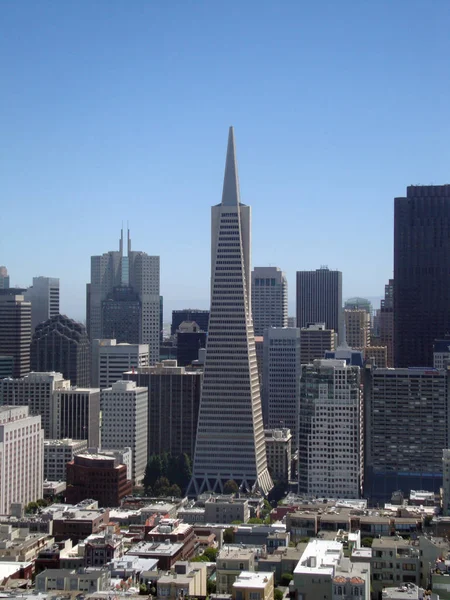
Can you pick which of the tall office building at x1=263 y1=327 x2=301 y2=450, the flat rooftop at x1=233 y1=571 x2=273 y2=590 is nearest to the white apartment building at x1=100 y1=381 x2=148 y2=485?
the tall office building at x1=263 y1=327 x2=301 y2=450

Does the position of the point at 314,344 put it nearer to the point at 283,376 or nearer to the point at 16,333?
the point at 283,376

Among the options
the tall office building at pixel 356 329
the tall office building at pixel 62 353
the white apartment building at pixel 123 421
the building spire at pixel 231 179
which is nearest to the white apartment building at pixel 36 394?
the white apartment building at pixel 123 421

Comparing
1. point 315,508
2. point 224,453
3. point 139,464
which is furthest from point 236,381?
point 315,508

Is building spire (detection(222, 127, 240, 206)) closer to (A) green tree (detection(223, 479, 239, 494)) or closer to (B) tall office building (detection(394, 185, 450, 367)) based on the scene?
(A) green tree (detection(223, 479, 239, 494))

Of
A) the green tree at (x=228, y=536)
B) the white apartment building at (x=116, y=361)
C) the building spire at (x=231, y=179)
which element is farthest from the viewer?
the white apartment building at (x=116, y=361)

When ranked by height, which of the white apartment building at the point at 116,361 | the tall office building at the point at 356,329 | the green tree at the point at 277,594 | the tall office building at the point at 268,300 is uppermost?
the tall office building at the point at 268,300

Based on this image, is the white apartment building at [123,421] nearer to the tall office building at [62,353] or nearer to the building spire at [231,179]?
the building spire at [231,179]

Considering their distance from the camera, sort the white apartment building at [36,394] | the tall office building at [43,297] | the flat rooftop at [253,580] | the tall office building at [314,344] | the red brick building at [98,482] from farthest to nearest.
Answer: the tall office building at [43,297] < the tall office building at [314,344] < the white apartment building at [36,394] < the red brick building at [98,482] < the flat rooftop at [253,580]
